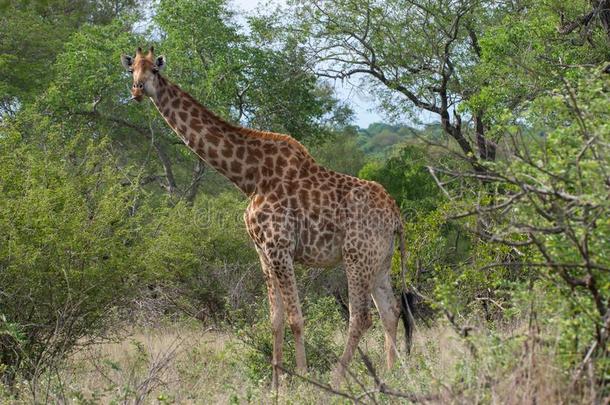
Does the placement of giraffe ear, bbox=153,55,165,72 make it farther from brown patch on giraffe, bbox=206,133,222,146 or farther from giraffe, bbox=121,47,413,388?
brown patch on giraffe, bbox=206,133,222,146

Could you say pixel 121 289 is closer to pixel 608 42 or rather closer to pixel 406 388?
pixel 406 388

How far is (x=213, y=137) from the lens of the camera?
9328 mm

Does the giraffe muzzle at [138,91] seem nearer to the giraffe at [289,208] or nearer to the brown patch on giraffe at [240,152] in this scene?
the giraffe at [289,208]

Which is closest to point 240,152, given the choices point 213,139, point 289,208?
point 213,139

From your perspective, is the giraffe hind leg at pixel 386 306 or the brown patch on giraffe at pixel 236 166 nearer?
the brown patch on giraffe at pixel 236 166

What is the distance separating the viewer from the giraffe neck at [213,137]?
30.3 feet

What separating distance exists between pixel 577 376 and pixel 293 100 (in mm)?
17453

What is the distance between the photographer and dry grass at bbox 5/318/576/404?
4762mm

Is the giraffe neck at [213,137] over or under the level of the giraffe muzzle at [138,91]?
under

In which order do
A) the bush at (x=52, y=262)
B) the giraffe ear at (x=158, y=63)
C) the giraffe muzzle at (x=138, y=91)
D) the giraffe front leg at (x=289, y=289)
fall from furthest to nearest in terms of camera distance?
1. the giraffe ear at (x=158, y=63)
2. the giraffe muzzle at (x=138, y=91)
3. the giraffe front leg at (x=289, y=289)
4. the bush at (x=52, y=262)

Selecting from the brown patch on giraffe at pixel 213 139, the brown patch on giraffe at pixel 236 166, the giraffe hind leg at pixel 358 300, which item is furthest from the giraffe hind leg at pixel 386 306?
the brown patch on giraffe at pixel 213 139

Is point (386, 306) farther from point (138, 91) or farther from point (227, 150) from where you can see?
point (138, 91)

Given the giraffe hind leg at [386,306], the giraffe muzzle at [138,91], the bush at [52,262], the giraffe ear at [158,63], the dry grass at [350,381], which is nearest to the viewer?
the dry grass at [350,381]

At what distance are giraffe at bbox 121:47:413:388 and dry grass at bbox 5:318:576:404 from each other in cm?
61
